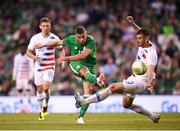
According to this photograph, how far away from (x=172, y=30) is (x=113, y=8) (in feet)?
12.2

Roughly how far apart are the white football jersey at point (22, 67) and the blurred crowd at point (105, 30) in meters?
1.18

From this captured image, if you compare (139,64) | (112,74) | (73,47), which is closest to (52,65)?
(73,47)

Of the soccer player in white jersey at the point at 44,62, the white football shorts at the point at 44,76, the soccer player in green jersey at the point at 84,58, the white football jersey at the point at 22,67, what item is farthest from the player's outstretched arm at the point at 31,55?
the white football jersey at the point at 22,67

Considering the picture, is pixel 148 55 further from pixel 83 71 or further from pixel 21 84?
pixel 21 84

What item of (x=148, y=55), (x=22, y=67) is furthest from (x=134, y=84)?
(x=22, y=67)

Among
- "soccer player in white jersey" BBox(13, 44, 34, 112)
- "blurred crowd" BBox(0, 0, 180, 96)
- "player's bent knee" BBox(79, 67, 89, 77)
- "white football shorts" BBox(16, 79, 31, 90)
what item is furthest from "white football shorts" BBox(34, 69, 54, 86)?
"blurred crowd" BBox(0, 0, 180, 96)

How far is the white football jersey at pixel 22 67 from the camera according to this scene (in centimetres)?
2920

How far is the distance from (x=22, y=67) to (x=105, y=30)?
505cm

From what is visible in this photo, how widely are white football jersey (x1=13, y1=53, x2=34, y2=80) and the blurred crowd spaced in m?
1.18

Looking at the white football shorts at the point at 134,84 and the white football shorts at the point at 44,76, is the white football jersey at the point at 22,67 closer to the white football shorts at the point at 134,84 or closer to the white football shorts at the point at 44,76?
the white football shorts at the point at 44,76

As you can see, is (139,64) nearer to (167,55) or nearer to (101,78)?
(101,78)

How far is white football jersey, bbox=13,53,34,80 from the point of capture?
2920 centimetres

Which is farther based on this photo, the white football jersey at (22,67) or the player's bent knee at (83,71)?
the white football jersey at (22,67)

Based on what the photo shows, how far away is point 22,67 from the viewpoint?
2938 cm
